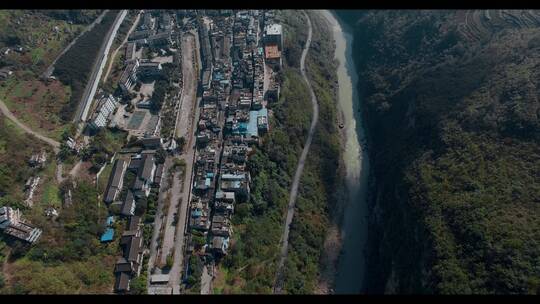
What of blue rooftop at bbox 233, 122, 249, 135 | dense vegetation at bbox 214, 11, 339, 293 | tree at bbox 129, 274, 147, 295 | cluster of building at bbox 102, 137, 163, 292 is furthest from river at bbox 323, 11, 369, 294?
cluster of building at bbox 102, 137, 163, 292

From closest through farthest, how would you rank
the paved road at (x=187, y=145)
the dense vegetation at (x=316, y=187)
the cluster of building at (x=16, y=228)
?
the cluster of building at (x=16, y=228)
the paved road at (x=187, y=145)
the dense vegetation at (x=316, y=187)

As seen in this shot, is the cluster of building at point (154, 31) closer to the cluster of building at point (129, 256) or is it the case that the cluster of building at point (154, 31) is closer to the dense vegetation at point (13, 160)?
the dense vegetation at point (13, 160)

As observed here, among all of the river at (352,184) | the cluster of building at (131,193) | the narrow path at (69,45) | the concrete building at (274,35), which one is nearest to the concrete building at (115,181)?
the cluster of building at (131,193)

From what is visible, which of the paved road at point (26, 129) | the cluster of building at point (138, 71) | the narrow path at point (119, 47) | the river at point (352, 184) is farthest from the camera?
the narrow path at point (119, 47)

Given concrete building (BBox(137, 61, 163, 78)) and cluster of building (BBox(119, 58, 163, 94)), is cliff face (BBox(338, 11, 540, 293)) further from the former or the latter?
cluster of building (BBox(119, 58, 163, 94))

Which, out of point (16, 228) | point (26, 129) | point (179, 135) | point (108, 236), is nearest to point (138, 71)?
point (179, 135)
